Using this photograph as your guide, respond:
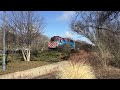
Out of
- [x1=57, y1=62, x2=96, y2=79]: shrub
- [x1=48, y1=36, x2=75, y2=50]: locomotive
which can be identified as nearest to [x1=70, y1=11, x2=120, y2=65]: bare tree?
[x1=57, y1=62, x2=96, y2=79]: shrub

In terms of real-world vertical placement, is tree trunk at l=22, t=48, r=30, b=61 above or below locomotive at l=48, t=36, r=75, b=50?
below

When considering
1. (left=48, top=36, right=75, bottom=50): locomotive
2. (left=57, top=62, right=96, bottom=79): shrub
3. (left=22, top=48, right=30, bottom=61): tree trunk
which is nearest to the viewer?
(left=57, top=62, right=96, bottom=79): shrub

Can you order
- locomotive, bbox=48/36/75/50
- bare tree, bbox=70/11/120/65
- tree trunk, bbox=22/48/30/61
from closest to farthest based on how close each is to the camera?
bare tree, bbox=70/11/120/65 < tree trunk, bbox=22/48/30/61 < locomotive, bbox=48/36/75/50

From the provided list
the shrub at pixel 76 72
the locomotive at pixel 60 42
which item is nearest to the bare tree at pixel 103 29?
the shrub at pixel 76 72

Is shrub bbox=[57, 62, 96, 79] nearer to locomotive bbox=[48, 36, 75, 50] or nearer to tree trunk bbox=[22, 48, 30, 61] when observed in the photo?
tree trunk bbox=[22, 48, 30, 61]

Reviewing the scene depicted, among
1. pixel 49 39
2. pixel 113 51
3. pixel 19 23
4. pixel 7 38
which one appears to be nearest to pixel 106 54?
pixel 113 51

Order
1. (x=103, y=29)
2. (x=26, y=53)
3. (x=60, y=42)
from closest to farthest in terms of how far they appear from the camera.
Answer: (x=103, y=29) < (x=26, y=53) < (x=60, y=42)

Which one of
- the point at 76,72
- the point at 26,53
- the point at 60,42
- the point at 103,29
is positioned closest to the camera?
the point at 76,72

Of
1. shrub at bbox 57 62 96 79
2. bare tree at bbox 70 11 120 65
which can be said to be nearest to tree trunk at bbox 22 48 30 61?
bare tree at bbox 70 11 120 65

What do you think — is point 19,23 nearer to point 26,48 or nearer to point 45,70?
point 26,48

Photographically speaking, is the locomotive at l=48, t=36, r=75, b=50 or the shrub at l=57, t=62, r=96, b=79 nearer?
the shrub at l=57, t=62, r=96, b=79

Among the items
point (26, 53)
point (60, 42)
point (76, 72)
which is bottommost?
point (76, 72)

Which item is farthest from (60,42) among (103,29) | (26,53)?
(103,29)

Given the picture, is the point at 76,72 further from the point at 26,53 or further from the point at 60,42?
the point at 60,42
